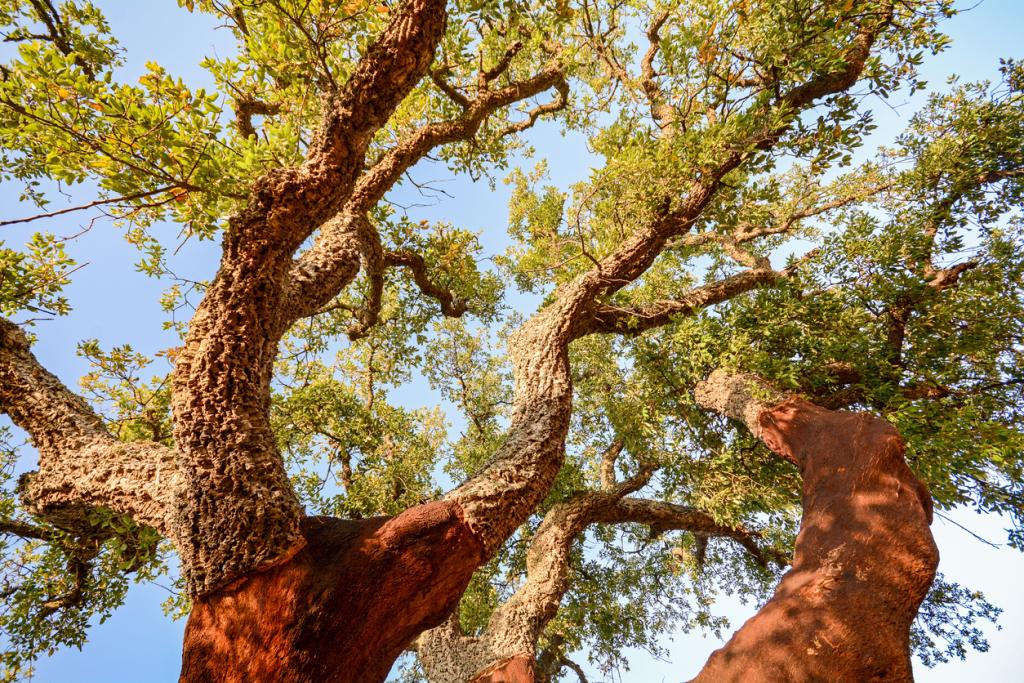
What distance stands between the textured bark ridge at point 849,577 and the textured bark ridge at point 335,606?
1826 millimetres

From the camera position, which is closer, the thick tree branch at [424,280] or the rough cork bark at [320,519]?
the rough cork bark at [320,519]

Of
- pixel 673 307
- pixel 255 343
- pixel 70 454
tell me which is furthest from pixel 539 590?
pixel 70 454

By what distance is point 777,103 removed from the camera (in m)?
5.43

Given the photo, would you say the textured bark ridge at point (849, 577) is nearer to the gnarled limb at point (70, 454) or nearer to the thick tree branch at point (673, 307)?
the thick tree branch at point (673, 307)

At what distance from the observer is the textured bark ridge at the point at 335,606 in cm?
225

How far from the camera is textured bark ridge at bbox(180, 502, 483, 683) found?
88.6 inches

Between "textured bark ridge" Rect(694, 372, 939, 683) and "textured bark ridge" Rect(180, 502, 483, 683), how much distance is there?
1826mm

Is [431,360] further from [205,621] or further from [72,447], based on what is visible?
[205,621]

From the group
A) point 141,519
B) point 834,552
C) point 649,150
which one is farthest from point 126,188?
point 834,552

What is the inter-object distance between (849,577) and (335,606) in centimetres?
330

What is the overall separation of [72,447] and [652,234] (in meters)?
6.66

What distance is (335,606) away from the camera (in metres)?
2.40

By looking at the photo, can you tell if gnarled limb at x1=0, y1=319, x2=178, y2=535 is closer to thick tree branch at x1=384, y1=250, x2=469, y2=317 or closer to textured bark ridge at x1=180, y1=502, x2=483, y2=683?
textured bark ridge at x1=180, y1=502, x2=483, y2=683

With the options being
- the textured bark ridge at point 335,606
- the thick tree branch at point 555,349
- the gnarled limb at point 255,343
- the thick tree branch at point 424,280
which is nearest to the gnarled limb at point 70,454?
the gnarled limb at point 255,343
